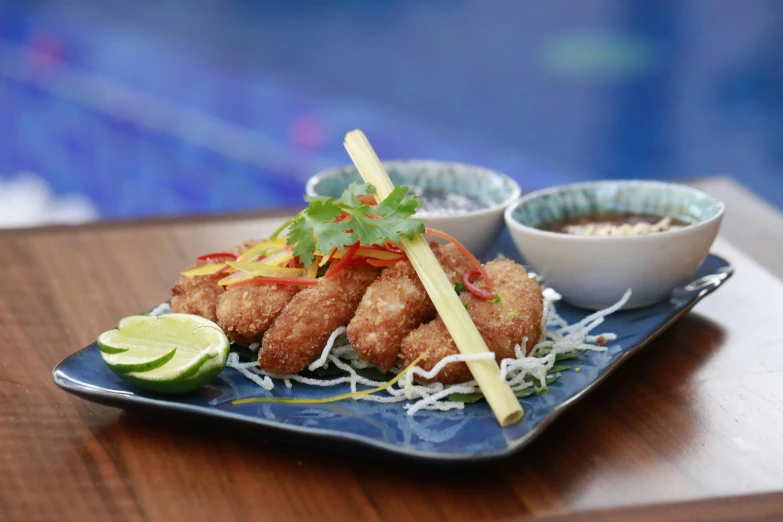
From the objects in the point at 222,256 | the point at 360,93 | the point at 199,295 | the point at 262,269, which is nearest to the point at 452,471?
the point at 262,269

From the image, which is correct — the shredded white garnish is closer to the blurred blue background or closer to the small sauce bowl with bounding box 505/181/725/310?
the small sauce bowl with bounding box 505/181/725/310

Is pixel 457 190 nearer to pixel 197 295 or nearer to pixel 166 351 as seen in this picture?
pixel 197 295

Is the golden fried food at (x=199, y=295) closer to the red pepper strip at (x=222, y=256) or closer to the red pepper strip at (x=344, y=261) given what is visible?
the red pepper strip at (x=222, y=256)

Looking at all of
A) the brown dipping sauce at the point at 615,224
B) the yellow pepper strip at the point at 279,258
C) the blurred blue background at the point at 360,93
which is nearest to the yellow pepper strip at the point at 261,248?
the yellow pepper strip at the point at 279,258

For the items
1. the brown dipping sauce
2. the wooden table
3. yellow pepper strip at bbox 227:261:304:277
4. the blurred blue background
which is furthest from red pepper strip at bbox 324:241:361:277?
the blurred blue background

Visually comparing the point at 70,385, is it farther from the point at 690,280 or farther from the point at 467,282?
the point at 690,280
